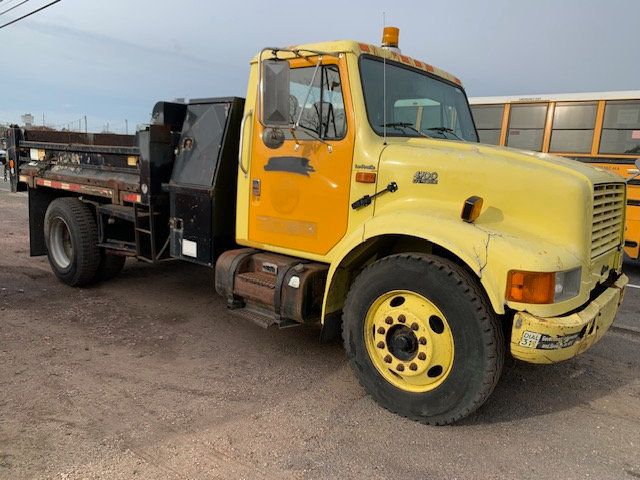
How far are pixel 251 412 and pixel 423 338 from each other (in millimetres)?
1204

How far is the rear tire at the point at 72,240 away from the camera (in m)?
5.90

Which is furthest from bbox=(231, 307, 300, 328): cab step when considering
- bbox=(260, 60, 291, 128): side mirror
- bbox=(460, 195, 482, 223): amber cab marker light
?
bbox=(460, 195, 482, 223): amber cab marker light

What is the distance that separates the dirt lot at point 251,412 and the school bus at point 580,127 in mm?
4094

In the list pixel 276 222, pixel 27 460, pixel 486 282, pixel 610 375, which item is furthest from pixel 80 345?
pixel 610 375

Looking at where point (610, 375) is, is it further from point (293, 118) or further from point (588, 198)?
point (293, 118)

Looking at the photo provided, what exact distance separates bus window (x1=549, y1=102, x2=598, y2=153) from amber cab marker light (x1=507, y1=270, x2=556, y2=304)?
265 inches

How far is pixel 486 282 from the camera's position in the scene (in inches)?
116

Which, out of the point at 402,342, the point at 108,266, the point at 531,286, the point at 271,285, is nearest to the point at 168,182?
the point at 271,285

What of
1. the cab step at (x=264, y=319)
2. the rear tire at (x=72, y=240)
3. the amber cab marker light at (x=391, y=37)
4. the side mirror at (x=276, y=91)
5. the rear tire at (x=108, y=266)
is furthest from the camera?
the rear tire at (x=108, y=266)

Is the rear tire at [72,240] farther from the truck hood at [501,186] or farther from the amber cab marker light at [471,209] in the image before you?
the amber cab marker light at [471,209]

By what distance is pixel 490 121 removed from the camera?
958cm

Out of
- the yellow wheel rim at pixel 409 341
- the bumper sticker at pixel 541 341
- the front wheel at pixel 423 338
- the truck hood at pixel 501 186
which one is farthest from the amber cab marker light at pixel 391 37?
the bumper sticker at pixel 541 341

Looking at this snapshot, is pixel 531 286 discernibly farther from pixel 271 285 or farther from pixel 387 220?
pixel 271 285

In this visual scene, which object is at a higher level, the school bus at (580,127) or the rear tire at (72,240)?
the school bus at (580,127)
